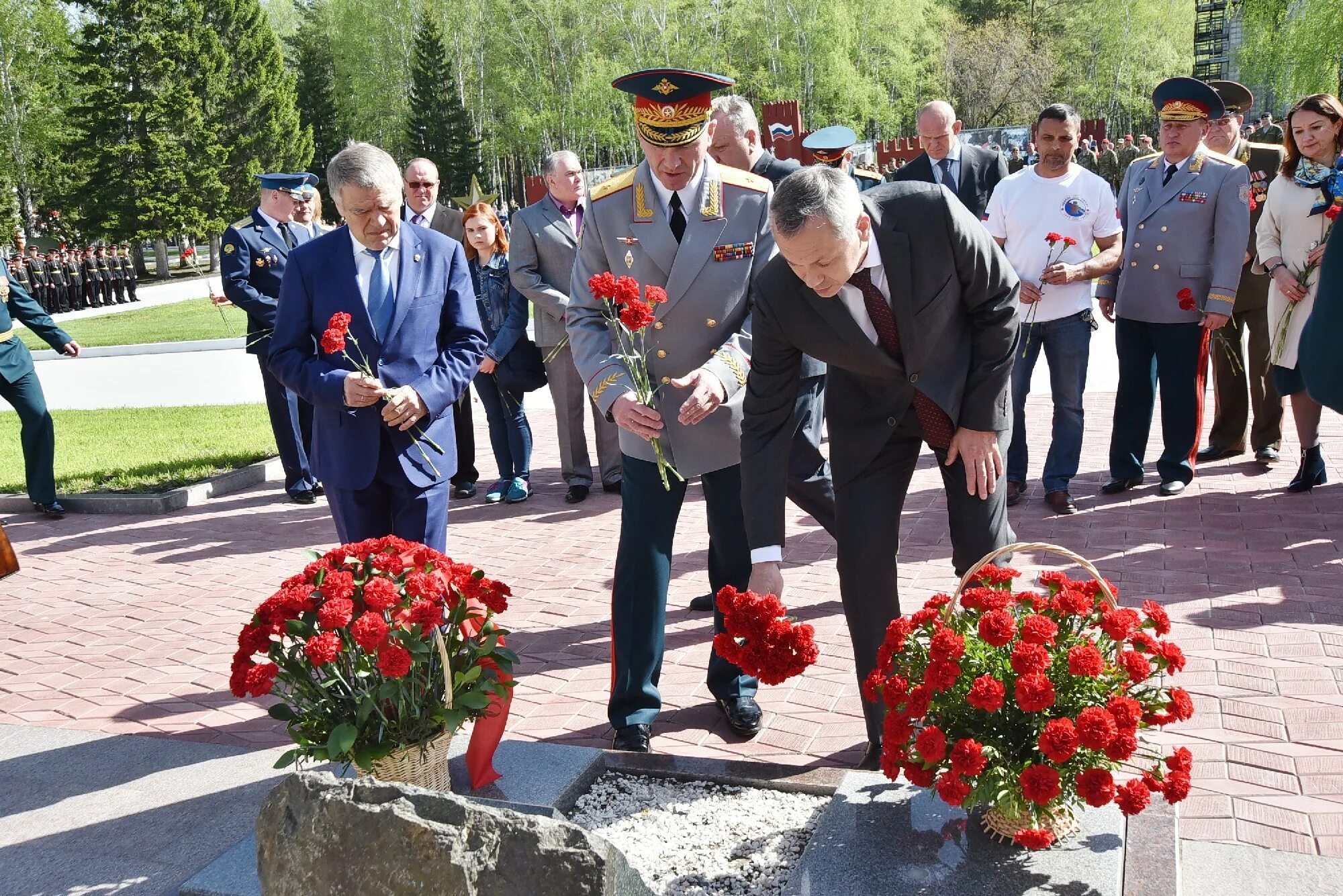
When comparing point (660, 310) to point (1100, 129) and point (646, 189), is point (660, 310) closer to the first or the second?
point (646, 189)

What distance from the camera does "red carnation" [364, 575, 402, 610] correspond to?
3109 mm

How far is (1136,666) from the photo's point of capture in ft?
8.89

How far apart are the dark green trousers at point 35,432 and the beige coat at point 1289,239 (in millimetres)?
7942

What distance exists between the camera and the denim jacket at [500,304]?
8.06 m

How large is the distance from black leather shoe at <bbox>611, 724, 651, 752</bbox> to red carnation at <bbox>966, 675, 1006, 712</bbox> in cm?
164

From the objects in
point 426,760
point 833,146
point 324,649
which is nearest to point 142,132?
point 833,146

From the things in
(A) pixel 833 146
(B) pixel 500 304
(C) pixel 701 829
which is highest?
(A) pixel 833 146

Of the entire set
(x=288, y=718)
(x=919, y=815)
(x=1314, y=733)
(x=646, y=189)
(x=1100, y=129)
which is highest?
(x=1100, y=129)

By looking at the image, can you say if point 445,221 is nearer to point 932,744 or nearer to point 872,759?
point 872,759

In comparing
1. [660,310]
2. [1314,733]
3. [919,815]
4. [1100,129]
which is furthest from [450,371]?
[1100,129]

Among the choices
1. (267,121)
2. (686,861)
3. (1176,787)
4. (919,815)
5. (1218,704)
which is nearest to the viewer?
(1176,787)

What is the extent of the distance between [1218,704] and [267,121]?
53539mm

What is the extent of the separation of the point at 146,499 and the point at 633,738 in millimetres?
5849

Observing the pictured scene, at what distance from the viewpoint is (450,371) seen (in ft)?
14.3
